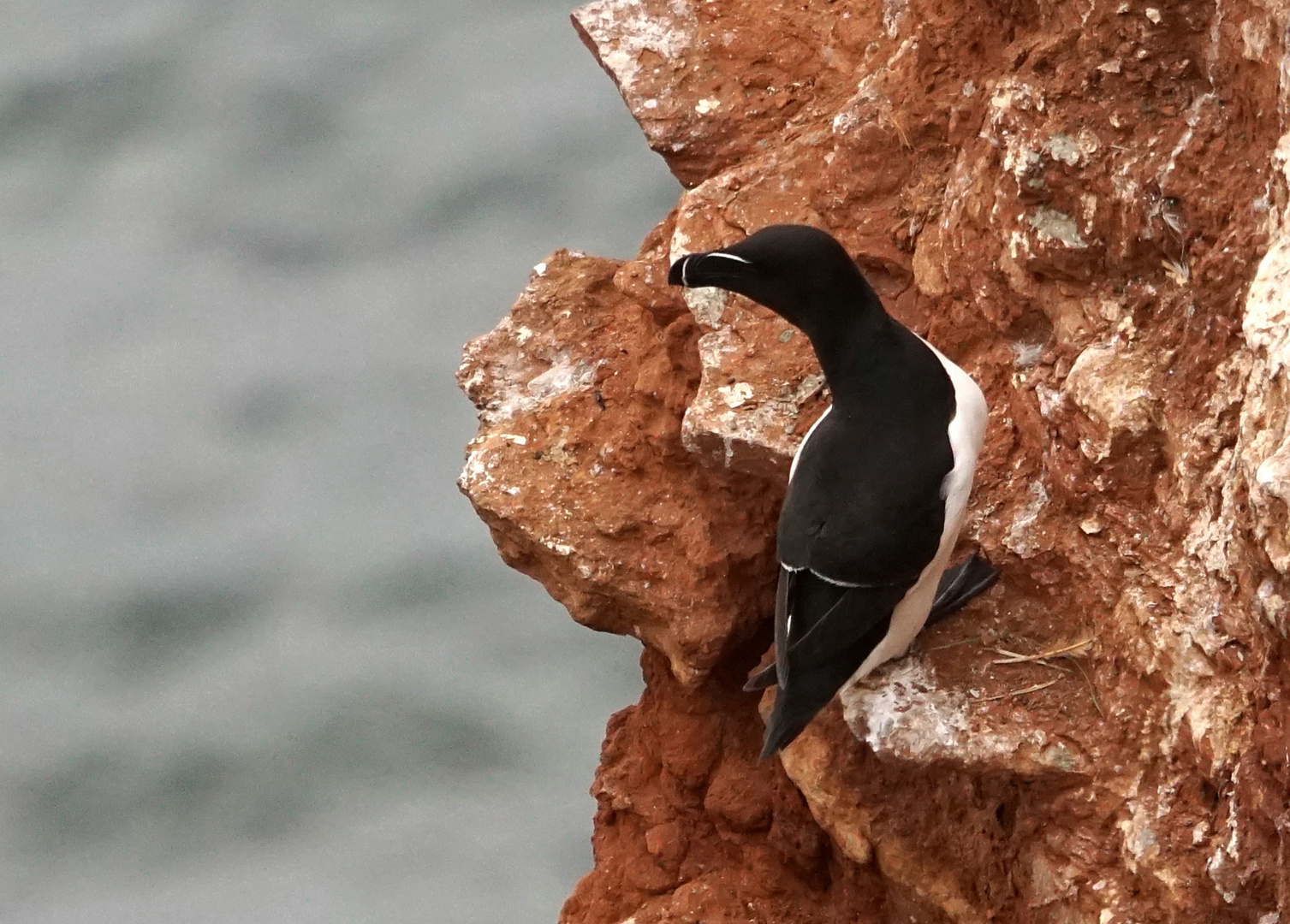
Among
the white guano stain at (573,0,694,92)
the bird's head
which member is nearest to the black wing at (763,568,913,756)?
the bird's head

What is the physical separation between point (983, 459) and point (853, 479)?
1.67ft

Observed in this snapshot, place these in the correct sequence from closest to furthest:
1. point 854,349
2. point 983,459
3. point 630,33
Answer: point 854,349
point 983,459
point 630,33

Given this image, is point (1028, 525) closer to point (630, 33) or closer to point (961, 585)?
point (961, 585)

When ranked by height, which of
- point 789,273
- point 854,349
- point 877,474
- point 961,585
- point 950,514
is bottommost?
point 961,585

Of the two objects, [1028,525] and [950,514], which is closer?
[950,514]

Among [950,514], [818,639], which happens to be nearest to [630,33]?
[950,514]

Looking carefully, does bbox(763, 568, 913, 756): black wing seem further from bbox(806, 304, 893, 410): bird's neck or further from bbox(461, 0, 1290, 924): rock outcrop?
bbox(806, 304, 893, 410): bird's neck

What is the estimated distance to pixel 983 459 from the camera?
405 centimetres

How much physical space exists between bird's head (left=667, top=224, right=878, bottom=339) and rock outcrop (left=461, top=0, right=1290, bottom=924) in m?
0.45

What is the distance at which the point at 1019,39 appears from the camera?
4.18m

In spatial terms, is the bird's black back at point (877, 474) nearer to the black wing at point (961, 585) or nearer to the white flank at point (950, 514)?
the white flank at point (950, 514)

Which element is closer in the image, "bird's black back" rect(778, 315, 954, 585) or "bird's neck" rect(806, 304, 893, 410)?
"bird's black back" rect(778, 315, 954, 585)

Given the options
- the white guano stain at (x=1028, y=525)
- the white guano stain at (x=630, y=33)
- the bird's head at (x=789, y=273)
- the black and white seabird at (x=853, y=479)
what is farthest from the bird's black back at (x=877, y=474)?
the white guano stain at (x=630, y=33)

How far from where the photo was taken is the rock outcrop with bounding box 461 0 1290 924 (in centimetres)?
335
